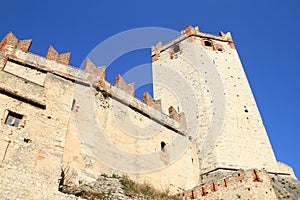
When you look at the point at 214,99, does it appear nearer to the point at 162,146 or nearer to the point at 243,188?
the point at 162,146

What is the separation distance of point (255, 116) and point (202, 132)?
11.5ft

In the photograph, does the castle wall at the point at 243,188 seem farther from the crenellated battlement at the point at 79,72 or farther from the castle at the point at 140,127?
the crenellated battlement at the point at 79,72

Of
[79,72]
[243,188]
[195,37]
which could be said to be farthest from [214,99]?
[243,188]

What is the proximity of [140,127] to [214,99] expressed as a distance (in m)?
6.27

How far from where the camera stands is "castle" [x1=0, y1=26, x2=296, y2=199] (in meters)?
8.49

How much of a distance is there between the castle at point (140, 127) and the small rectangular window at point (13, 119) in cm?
3

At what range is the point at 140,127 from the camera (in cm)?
1380

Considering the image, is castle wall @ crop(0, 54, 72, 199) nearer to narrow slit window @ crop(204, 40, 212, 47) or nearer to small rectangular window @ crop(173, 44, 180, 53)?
small rectangular window @ crop(173, 44, 180, 53)

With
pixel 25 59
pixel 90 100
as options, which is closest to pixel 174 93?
pixel 90 100

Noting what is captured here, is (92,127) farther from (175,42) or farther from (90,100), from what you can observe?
(175,42)

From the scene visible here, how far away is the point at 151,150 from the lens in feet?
43.9

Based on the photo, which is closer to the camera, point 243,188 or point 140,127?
point 243,188

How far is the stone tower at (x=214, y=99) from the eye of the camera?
50.8 ft

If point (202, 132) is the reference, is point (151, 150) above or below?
below
